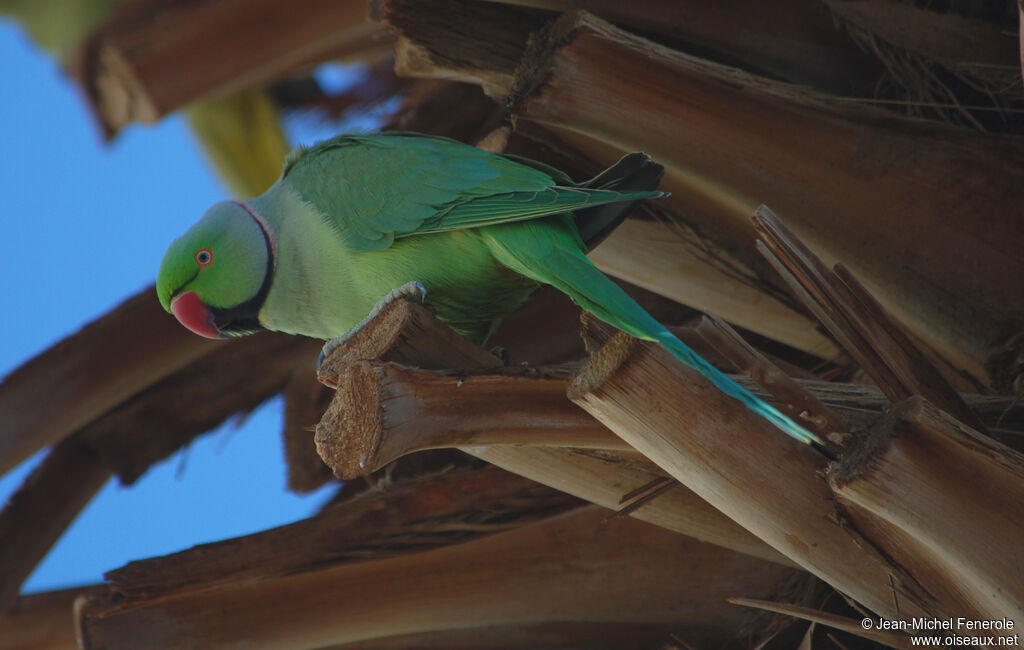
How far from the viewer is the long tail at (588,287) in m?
1.56

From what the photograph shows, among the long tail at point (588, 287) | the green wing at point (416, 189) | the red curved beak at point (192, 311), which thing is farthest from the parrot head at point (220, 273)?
the long tail at point (588, 287)

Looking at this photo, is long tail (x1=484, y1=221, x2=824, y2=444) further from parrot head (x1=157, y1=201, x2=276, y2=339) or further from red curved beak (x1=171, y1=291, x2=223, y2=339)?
red curved beak (x1=171, y1=291, x2=223, y2=339)

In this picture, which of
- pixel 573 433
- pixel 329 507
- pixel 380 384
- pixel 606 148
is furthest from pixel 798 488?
pixel 329 507

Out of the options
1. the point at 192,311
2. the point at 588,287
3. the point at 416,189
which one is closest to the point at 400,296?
the point at 416,189

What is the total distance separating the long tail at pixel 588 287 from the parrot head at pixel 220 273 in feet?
2.09

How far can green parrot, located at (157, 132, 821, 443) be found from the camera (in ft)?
6.76

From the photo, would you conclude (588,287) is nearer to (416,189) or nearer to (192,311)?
(416,189)

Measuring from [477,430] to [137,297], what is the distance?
1.49 metres

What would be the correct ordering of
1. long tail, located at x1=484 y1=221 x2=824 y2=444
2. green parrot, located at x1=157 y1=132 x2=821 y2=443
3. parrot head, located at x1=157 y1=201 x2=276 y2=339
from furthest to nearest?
1. parrot head, located at x1=157 y1=201 x2=276 y2=339
2. green parrot, located at x1=157 y1=132 x2=821 y2=443
3. long tail, located at x1=484 y1=221 x2=824 y2=444

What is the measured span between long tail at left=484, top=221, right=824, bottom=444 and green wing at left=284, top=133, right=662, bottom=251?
0.05 m

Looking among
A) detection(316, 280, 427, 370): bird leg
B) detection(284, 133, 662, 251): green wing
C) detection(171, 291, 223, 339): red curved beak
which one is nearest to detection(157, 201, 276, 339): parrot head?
detection(171, 291, 223, 339): red curved beak

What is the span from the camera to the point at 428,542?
229 centimetres

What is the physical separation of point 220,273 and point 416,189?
0.57 m

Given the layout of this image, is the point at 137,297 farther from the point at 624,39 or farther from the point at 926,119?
the point at 926,119
